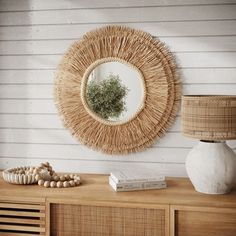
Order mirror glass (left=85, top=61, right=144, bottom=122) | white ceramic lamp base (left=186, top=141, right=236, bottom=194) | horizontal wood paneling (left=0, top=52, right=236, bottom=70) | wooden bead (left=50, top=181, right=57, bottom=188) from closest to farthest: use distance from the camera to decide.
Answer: white ceramic lamp base (left=186, top=141, right=236, bottom=194) < wooden bead (left=50, top=181, right=57, bottom=188) < horizontal wood paneling (left=0, top=52, right=236, bottom=70) < mirror glass (left=85, top=61, right=144, bottom=122)

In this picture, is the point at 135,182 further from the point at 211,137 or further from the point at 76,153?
the point at 76,153

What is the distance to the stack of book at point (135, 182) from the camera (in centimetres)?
255

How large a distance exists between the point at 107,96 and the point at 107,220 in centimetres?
89

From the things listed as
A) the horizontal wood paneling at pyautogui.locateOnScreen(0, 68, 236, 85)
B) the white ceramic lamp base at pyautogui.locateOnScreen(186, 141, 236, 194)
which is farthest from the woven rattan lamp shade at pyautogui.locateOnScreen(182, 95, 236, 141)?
the horizontal wood paneling at pyautogui.locateOnScreen(0, 68, 236, 85)

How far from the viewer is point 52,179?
2.76 m

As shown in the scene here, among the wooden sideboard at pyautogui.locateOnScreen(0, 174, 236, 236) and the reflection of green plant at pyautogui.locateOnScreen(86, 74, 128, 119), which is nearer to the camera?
the wooden sideboard at pyautogui.locateOnScreen(0, 174, 236, 236)

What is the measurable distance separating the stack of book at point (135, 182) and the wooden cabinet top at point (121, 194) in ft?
0.13

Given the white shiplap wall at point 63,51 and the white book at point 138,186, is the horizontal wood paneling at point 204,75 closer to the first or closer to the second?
the white shiplap wall at point 63,51

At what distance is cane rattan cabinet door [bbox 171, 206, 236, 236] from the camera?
2.33m

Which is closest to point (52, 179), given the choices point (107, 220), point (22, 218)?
point (22, 218)

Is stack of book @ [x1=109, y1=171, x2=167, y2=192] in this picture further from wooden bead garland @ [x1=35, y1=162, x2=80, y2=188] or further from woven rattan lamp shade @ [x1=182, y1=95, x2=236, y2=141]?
woven rattan lamp shade @ [x1=182, y1=95, x2=236, y2=141]

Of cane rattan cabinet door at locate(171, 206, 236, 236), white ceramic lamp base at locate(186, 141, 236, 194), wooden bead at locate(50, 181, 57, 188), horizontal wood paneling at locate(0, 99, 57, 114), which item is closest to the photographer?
cane rattan cabinet door at locate(171, 206, 236, 236)

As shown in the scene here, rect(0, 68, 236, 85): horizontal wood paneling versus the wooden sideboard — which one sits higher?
rect(0, 68, 236, 85): horizontal wood paneling

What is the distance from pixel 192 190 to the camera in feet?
8.41
